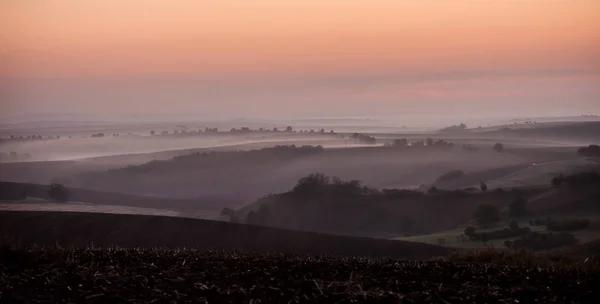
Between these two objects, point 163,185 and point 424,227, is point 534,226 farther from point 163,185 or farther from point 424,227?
point 163,185

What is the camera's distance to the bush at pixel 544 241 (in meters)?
28.1

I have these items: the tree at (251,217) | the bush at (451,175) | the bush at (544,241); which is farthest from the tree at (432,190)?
the bush at (544,241)

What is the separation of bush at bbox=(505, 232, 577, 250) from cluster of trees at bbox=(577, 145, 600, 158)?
905 inches

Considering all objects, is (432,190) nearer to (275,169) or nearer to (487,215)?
(275,169)

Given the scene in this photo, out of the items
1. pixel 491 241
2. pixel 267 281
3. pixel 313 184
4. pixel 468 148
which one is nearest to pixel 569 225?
pixel 491 241

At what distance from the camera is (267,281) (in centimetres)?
729

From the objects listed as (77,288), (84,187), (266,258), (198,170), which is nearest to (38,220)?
(266,258)

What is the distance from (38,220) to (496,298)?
1529 cm

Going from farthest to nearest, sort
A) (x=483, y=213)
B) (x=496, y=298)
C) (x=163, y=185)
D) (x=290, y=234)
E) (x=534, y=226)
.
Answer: (x=163, y=185) → (x=483, y=213) → (x=534, y=226) → (x=290, y=234) → (x=496, y=298)

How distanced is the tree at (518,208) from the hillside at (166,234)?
30443 millimetres

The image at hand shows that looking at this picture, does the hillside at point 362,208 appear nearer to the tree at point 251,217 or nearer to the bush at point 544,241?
the tree at point 251,217

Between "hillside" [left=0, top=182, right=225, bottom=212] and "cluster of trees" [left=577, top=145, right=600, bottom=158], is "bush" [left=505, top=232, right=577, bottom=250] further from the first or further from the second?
"hillside" [left=0, top=182, right=225, bottom=212]

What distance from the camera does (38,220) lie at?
62.4ft

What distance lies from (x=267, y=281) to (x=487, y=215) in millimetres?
39423
